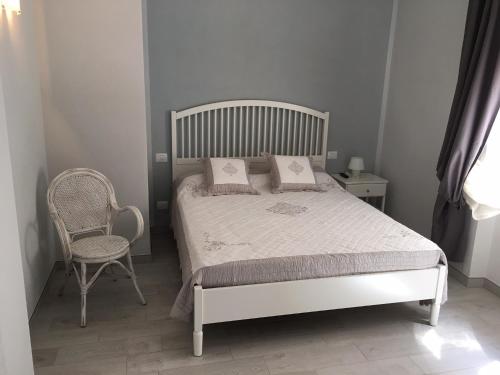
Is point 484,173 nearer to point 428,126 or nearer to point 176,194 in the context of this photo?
point 428,126

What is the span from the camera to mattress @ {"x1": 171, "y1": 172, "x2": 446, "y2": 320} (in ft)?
7.63

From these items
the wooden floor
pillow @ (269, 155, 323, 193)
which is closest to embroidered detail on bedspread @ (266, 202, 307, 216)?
pillow @ (269, 155, 323, 193)

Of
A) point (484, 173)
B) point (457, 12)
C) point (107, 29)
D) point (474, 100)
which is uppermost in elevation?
point (457, 12)

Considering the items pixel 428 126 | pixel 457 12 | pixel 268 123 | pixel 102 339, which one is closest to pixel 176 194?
pixel 268 123

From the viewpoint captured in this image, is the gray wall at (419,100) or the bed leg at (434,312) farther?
the gray wall at (419,100)

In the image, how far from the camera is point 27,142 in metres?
2.71

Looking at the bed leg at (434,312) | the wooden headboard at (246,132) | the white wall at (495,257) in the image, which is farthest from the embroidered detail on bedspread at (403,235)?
the wooden headboard at (246,132)

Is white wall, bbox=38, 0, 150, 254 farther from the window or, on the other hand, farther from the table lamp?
the window

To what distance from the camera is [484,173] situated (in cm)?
298

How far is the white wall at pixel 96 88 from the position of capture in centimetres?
300

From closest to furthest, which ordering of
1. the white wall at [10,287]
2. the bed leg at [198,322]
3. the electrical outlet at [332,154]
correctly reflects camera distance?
the white wall at [10,287]
the bed leg at [198,322]
the electrical outlet at [332,154]

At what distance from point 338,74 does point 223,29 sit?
3.90 feet

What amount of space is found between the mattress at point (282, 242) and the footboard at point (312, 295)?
4 centimetres

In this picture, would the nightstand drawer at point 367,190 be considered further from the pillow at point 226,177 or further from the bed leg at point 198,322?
the bed leg at point 198,322
